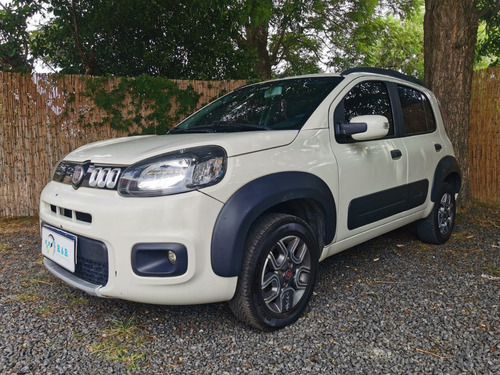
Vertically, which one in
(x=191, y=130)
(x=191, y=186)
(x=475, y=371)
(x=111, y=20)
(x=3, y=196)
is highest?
(x=111, y=20)

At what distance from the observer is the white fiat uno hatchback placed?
2.10 m

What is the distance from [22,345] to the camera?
2.30m

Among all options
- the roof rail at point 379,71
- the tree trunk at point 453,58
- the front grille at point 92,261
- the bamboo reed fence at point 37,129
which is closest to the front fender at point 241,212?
the front grille at point 92,261

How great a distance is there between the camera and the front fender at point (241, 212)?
2131 mm

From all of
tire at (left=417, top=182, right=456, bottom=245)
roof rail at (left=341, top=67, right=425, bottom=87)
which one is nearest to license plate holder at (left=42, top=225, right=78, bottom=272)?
A: roof rail at (left=341, top=67, right=425, bottom=87)

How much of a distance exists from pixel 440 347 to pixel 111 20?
7.19m

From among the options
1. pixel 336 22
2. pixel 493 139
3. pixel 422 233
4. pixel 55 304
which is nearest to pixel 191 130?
pixel 55 304

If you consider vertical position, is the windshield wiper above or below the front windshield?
below

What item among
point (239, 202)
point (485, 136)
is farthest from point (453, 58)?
point (239, 202)

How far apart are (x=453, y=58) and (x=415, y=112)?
2178 millimetres

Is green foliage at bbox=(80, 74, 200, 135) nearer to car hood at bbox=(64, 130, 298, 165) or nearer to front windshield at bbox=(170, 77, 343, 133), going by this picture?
front windshield at bbox=(170, 77, 343, 133)

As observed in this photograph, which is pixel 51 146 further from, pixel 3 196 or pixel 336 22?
pixel 336 22

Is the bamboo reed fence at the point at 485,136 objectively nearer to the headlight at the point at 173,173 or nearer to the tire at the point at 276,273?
the tire at the point at 276,273

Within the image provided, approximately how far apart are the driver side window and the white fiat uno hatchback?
15mm
